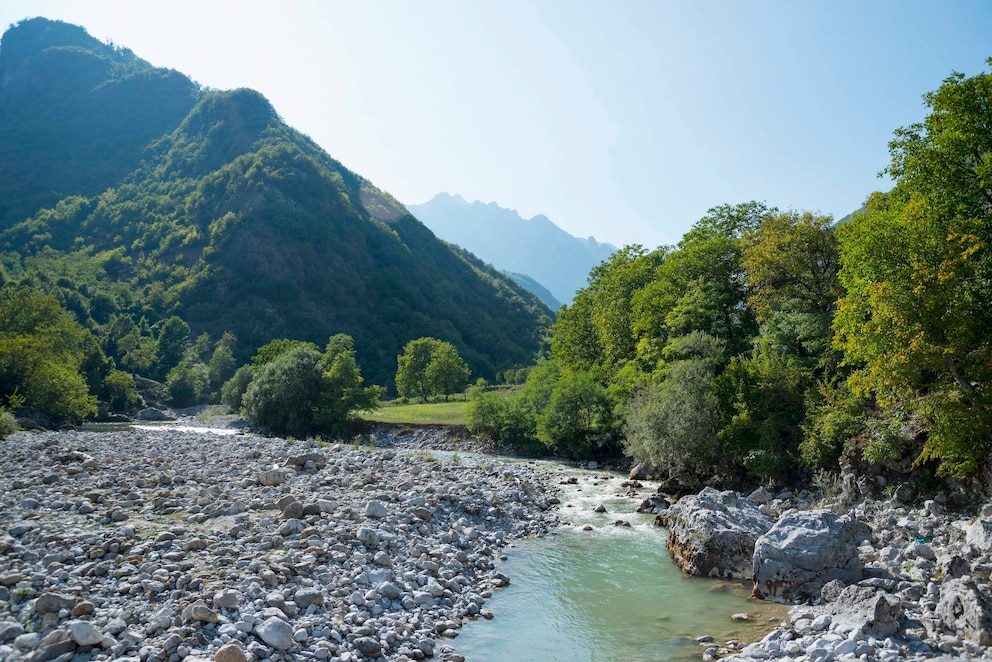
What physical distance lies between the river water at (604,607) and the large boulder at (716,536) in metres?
0.49

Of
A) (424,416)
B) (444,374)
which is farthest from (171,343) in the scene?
(424,416)

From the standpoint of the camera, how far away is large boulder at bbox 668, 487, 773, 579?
1647cm

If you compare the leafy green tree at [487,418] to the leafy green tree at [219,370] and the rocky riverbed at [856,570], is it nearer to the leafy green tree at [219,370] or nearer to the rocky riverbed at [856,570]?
the rocky riverbed at [856,570]

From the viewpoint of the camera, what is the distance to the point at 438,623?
12.4 meters

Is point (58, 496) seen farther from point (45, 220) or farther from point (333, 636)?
point (45, 220)

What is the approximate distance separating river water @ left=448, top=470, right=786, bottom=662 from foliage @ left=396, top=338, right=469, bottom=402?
241 ft

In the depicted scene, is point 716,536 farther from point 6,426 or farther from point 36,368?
point 36,368

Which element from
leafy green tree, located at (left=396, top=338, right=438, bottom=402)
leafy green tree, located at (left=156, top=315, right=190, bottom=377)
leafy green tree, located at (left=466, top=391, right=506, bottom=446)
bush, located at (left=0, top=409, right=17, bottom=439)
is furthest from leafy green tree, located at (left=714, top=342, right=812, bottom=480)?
leafy green tree, located at (left=156, top=315, right=190, bottom=377)

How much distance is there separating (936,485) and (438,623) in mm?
19157

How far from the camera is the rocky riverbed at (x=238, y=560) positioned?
9.96m

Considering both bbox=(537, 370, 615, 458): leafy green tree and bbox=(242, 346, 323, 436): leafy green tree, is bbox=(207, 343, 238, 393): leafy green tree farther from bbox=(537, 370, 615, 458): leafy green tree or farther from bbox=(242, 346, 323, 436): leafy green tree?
bbox=(537, 370, 615, 458): leafy green tree

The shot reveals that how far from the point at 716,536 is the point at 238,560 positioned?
12.8 metres

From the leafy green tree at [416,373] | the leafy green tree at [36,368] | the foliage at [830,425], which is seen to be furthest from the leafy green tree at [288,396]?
the foliage at [830,425]

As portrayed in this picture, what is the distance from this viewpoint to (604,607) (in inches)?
564
